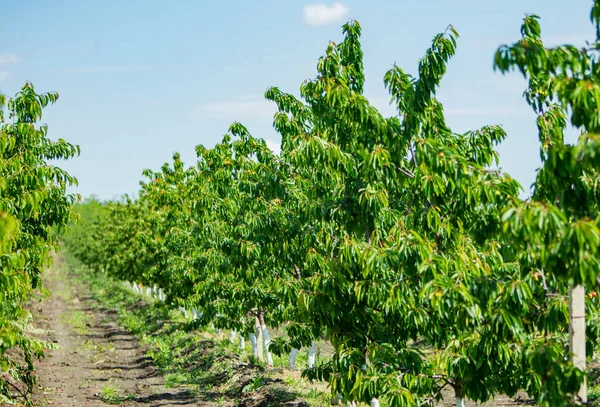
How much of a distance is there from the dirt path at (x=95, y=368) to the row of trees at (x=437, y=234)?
386 inches

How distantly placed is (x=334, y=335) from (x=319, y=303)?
78cm

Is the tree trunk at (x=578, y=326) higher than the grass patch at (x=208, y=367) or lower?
higher

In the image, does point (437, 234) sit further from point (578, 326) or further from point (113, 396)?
point (113, 396)

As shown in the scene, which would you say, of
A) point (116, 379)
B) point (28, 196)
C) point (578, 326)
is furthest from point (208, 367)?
point (578, 326)

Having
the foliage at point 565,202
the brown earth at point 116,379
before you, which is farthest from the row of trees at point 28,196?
the foliage at point 565,202

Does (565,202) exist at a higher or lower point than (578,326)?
higher

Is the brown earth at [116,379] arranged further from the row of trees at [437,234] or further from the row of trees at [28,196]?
the row of trees at [437,234]

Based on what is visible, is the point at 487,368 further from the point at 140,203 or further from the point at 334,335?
the point at 140,203

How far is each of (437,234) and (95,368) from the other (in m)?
21.3

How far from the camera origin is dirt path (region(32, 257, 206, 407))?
67.0 feet

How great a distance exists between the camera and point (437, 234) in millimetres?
9070

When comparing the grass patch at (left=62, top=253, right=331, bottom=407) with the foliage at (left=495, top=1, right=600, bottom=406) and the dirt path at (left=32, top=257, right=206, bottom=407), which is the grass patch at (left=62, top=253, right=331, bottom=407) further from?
the foliage at (left=495, top=1, right=600, bottom=406)

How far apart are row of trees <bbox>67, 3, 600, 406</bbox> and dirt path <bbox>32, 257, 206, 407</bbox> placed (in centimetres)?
980

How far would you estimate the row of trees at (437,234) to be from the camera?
6.12m
